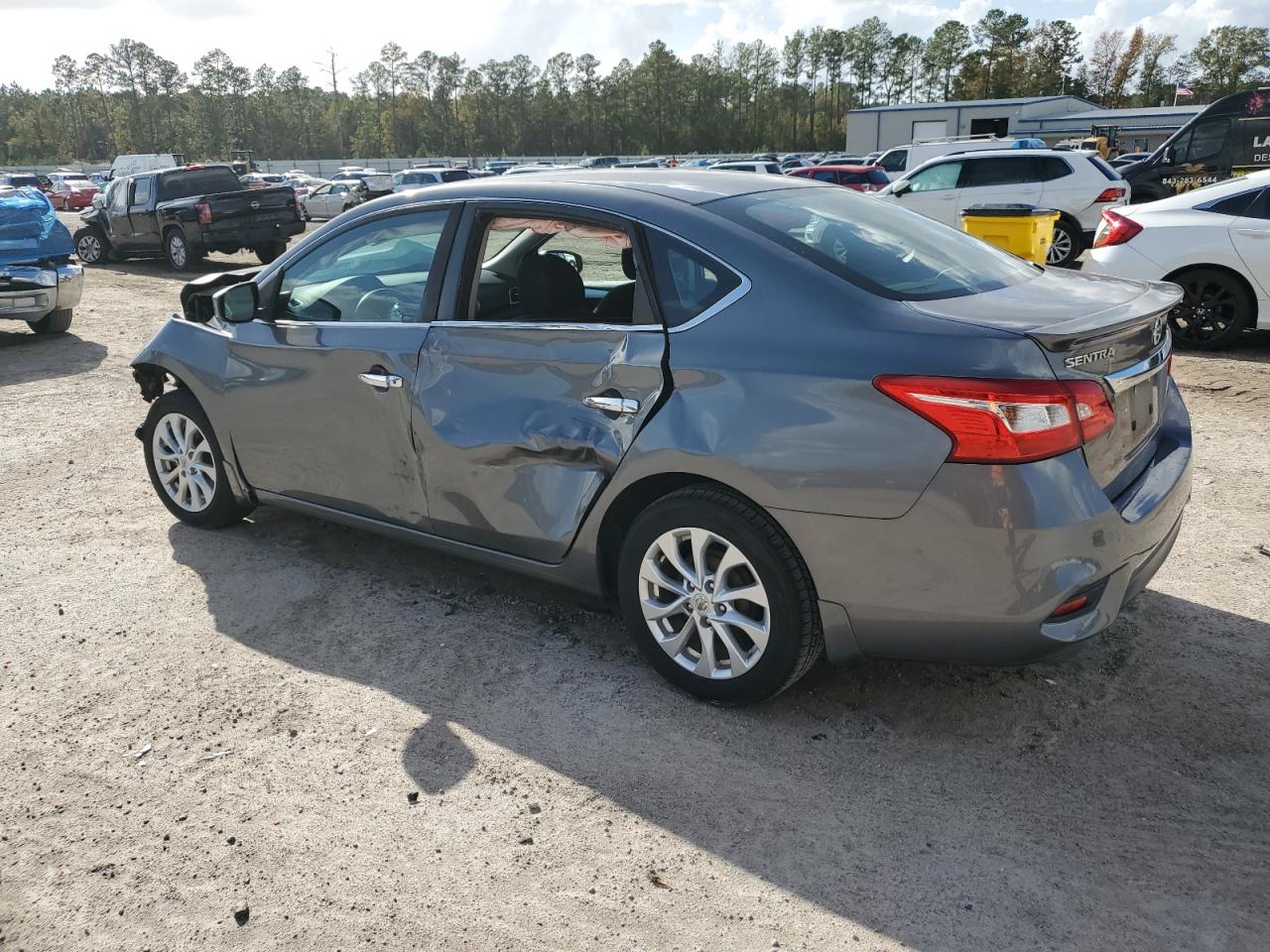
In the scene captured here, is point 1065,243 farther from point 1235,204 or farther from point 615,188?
point 615,188

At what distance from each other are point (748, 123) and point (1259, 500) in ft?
389

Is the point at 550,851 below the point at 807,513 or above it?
below

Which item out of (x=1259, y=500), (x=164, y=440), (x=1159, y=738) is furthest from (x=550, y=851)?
(x=1259, y=500)

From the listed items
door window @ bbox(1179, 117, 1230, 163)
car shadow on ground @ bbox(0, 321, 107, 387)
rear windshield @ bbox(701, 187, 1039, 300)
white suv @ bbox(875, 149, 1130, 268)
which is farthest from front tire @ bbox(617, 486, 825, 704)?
door window @ bbox(1179, 117, 1230, 163)

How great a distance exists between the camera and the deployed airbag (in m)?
10.8

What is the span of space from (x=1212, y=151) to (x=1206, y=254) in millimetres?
8845

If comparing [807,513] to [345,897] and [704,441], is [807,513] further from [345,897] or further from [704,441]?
[345,897]

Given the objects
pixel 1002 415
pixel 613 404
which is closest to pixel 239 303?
pixel 613 404

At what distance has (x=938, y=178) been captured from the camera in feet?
53.1

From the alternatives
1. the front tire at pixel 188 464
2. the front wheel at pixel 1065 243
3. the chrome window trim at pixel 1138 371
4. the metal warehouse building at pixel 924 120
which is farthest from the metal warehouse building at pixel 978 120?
→ the chrome window trim at pixel 1138 371

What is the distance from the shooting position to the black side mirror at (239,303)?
14.9ft

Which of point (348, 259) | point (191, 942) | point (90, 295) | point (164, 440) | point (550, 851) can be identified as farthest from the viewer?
point (90, 295)

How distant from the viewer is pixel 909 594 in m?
2.94

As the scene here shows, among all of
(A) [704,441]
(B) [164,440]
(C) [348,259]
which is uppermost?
(C) [348,259]
